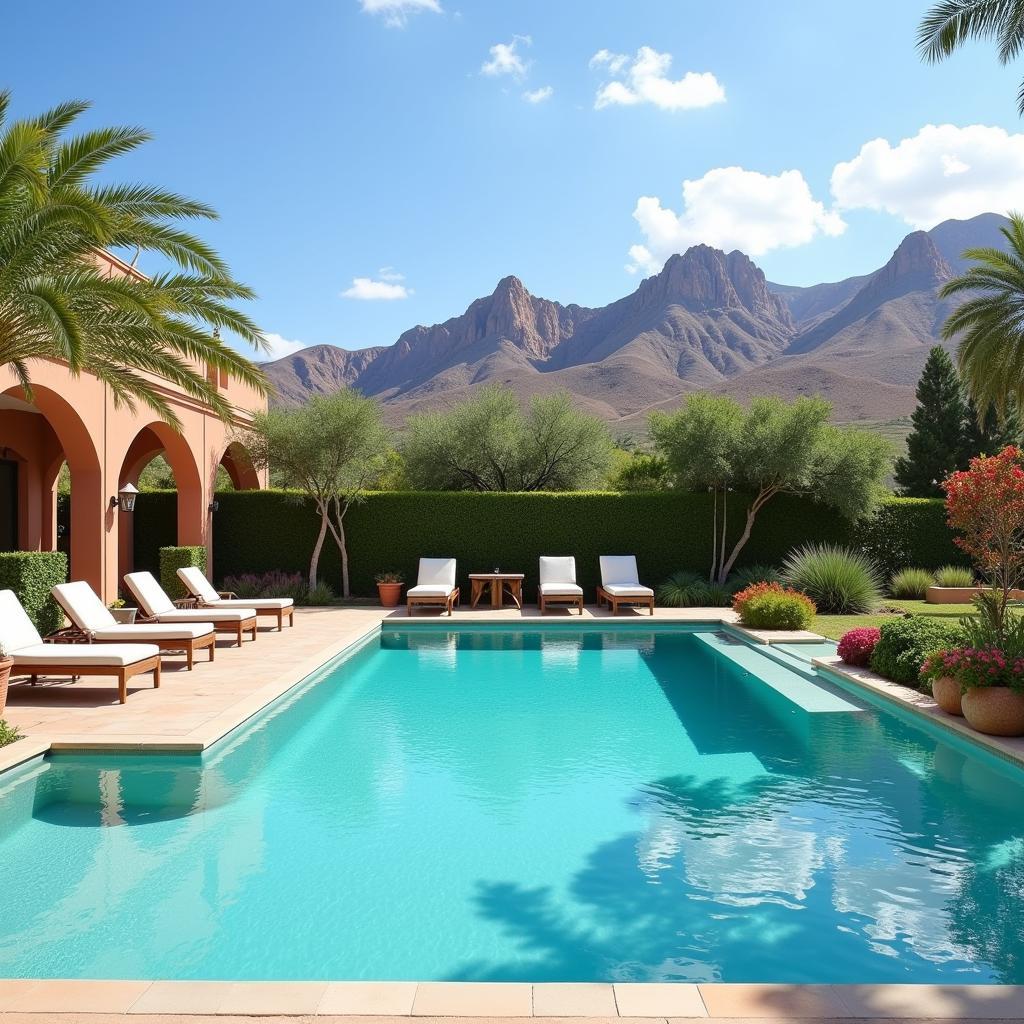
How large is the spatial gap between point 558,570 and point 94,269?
10.5m

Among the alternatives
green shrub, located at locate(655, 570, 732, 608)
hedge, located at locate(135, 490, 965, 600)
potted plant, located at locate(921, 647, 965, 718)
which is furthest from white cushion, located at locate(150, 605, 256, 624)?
green shrub, located at locate(655, 570, 732, 608)

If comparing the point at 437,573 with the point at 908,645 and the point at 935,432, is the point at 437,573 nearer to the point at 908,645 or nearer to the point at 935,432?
the point at 908,645

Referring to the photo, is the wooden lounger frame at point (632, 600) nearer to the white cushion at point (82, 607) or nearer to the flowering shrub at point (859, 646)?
the flowering shrub at point (859, 646)

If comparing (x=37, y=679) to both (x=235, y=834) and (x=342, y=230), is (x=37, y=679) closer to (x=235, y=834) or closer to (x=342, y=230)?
(x=235, y=834)

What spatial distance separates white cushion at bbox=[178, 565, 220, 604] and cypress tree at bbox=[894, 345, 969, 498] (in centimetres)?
2397

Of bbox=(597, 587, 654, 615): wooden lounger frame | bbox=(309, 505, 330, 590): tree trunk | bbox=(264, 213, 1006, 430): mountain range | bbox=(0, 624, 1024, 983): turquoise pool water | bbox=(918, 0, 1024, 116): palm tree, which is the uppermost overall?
bbox=(264, 213, 1006, 430): mountain range

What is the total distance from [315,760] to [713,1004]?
4.30 metres

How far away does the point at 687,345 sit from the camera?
79.3 m

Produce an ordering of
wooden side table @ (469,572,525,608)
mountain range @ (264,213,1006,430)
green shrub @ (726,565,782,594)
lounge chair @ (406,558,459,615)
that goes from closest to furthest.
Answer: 1. lounge chair @ (406,558,459,615)
2. wooden side table @ (469,572,525,608)
3. green shrub @ (726,565,782,594)
4. mountain range @ (264,213,1006,430)

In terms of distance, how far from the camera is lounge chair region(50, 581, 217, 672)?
9133 mm

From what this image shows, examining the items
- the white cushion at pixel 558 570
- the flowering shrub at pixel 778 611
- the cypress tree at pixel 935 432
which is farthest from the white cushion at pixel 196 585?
the cypress tree at pixel 935 432

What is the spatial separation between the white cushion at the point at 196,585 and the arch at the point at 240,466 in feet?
17.2

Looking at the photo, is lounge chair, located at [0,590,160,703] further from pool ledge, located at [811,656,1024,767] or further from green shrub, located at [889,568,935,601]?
green shrub, located at [889,568,935,601]

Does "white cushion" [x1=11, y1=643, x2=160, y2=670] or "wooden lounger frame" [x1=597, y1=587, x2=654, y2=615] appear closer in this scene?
"white cushion" [x1=11, y1=643, x2=160, y2=670]
